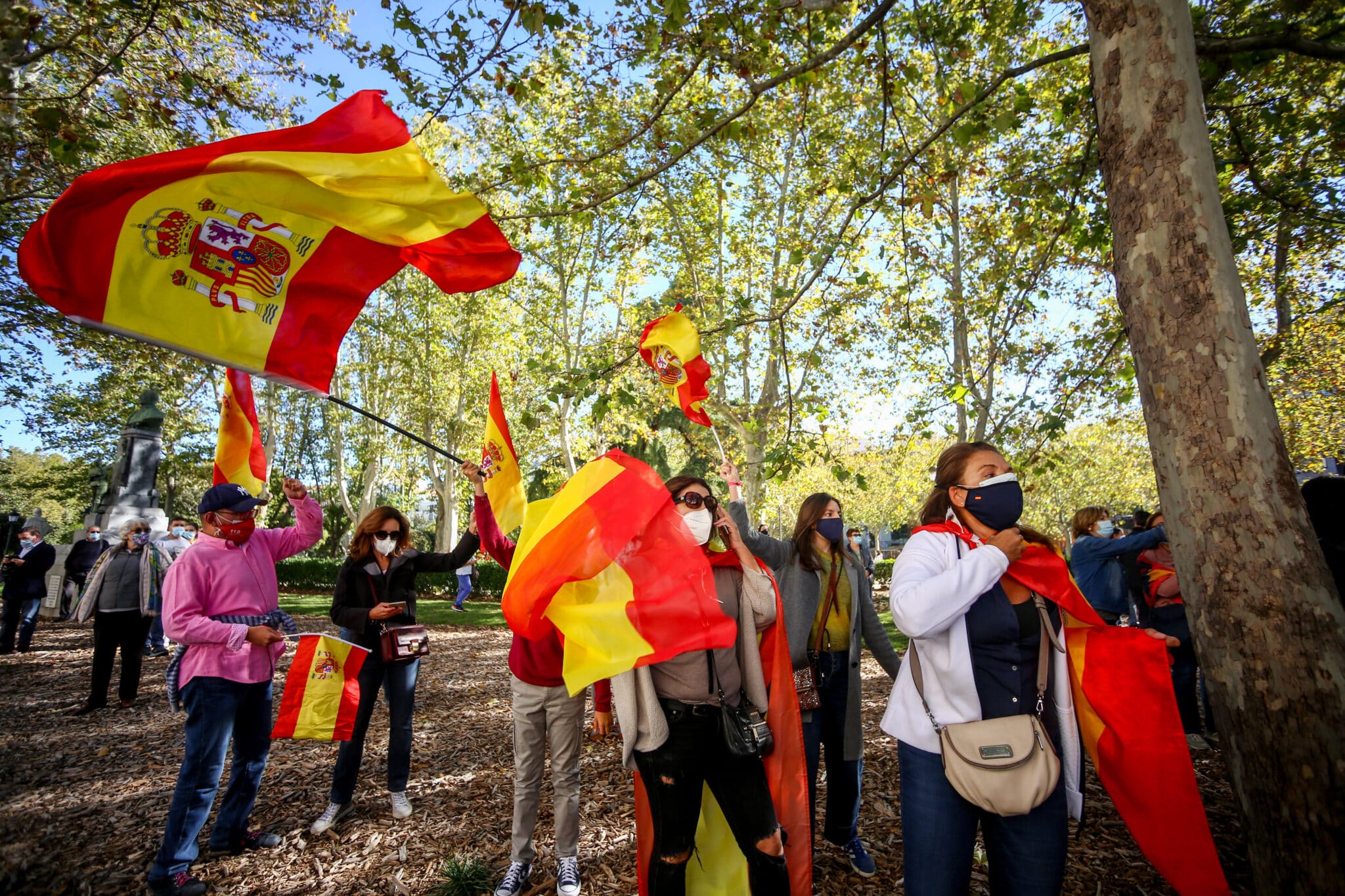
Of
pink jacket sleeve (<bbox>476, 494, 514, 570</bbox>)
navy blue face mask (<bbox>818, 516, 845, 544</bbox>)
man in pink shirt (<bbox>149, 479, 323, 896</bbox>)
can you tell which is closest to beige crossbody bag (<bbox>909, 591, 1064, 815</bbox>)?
navy blue face mask (<bbox>818, 516, 845, 544</bbox>)

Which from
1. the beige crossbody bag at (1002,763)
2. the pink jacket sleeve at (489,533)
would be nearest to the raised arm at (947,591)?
the beige crossbody bag at (1002,763)

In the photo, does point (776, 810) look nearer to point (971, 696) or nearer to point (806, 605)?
point (806, 605)

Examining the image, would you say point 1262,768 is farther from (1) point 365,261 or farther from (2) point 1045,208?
(2) point 1045,208

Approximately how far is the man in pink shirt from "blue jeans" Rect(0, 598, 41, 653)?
953 centimetres

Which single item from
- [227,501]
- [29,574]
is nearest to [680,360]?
[227,501]

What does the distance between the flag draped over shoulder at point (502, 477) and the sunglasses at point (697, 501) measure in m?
1.25

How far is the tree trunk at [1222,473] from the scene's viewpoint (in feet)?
7.02

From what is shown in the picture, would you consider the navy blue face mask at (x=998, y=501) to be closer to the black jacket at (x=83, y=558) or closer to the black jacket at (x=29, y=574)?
the black jacket at (x=29, y=574)

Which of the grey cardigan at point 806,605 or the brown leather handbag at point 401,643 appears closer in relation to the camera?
the grey cardigan at point 806,605

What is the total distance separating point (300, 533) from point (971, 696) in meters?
3.93

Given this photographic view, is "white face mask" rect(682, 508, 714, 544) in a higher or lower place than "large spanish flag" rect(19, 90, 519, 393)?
lower

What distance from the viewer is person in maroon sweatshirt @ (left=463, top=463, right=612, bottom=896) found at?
11.5 ft

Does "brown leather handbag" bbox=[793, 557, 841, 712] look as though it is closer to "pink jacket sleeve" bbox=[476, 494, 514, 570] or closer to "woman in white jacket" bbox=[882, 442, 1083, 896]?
"woman in white jacket" bbox=[882, 442, 1083, 896]

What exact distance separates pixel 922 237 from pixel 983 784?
1151 cm
